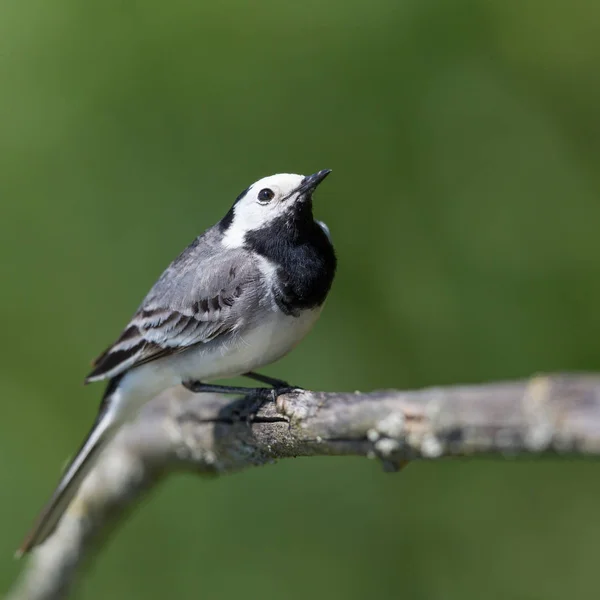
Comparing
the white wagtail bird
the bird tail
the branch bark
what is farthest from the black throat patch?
the bird tail

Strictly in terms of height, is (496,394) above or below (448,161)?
below

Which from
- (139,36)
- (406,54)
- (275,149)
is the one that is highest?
(406,54)

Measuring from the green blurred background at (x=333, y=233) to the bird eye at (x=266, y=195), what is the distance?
863 millimetres

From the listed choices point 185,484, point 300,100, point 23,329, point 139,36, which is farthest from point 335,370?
point 139,36

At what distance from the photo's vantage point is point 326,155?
377 centimetres

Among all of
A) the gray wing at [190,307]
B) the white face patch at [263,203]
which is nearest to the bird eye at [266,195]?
the white face patch at [263,203]

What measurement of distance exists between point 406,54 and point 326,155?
0.59 metres

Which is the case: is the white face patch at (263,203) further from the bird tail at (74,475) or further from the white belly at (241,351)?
the bird tail at (74,475)

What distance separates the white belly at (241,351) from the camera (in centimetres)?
262

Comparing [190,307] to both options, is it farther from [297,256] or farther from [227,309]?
[297,256]

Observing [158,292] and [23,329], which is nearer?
[158,292]

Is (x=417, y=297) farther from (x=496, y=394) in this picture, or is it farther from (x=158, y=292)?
(x=496, y=394)

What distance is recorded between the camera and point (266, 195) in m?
2.81

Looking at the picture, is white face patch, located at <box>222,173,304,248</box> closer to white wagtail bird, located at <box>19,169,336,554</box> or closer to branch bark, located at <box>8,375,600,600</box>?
white wagtail bird, located at <box>19,169,336,554</box>
